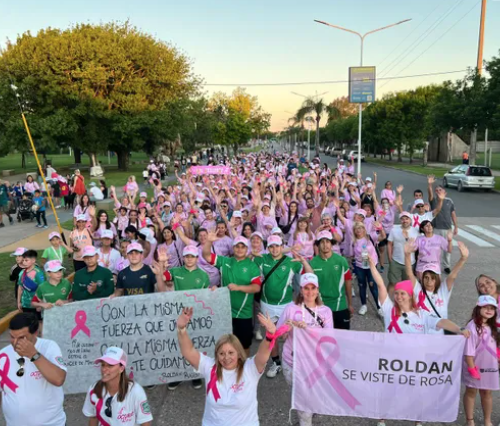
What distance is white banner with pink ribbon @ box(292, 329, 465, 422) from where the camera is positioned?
4117 millimetres

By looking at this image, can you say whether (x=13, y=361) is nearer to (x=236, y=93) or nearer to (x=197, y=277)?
(x=197, y=277)

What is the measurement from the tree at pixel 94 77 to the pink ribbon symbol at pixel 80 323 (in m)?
31.3

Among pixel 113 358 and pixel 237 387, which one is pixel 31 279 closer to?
pixel 113 358

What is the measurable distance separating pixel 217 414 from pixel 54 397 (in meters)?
1.27

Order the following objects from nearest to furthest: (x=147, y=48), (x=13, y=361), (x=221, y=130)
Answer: (x=13, y=361) < (x=147, y=48) < (x=221, y=130)

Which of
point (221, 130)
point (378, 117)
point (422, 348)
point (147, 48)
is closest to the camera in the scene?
point (422, 348)

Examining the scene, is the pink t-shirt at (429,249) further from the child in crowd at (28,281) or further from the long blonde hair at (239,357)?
the child in crowd at (28,281)

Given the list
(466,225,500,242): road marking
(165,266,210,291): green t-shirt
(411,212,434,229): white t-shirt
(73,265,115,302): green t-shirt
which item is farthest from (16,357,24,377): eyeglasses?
(466,225,500,242): road marking

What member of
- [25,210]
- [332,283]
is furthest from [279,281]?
[25,210]

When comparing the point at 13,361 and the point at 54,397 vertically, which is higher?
the point at 13,361

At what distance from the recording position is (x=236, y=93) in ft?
181

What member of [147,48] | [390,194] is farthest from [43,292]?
[147,48]

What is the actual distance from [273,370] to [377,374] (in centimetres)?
160

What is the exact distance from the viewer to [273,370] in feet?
17.7
